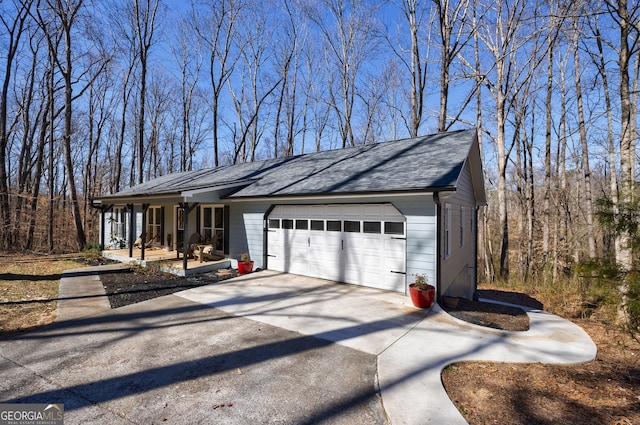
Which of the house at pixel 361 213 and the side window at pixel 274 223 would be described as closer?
the house at pixel 361 213

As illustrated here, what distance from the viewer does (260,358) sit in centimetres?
402

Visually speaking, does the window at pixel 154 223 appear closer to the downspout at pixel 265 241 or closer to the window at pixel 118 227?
the window at pixel 118 227

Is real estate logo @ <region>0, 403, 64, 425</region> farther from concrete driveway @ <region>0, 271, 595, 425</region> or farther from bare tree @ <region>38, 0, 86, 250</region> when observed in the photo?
bare tree @ <region>38, 0, 86, 250</region>

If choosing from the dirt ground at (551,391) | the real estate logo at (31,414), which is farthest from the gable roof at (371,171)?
the real estate logo at (31,414)

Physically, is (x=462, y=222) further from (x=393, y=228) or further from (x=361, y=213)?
(x=361, y=213)

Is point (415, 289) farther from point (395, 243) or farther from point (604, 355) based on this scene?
point (604, 355)

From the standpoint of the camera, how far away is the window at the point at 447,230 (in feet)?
23.9

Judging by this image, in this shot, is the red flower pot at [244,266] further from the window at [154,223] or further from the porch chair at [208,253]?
the window at [154,223]

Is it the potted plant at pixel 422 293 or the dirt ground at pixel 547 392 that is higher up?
the potted plant at pixel 422 293

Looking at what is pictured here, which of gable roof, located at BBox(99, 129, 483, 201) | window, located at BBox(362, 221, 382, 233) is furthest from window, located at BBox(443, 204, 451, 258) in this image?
window, located at BBox(362, 221, 382, 233)

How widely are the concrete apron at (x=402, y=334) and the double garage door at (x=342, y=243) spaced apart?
483mm

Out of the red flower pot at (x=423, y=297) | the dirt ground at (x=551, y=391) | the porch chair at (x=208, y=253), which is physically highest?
the porch chair at (x=208, y=253)

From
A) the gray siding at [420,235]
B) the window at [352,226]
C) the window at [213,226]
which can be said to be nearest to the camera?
the gray siding at [420,235]

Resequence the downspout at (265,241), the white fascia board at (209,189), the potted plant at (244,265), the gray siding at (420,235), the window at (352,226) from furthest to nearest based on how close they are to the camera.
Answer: the downspout at (265,241)
the potted plant at (244,265)
the white fascia board at (209,189)
the window at (352,226)
the gray siding at (420,235)
